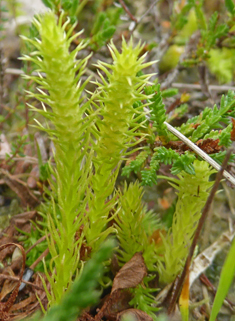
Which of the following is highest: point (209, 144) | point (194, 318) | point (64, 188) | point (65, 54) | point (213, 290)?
point (65, 54)

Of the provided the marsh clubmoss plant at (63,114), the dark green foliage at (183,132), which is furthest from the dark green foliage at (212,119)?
the marsh clubmoss plant at (63,114)

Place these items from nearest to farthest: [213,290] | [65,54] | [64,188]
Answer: [65,54] < [64,188] < [213,290]

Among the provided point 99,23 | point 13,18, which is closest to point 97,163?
point 99,23

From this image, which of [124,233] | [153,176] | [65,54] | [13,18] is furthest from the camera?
[13,18]

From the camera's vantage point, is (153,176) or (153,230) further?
(153,230)

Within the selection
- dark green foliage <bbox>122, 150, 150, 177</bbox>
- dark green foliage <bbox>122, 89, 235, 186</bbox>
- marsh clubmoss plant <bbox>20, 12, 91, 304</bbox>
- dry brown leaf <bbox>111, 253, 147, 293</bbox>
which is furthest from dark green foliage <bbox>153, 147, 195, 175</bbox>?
dry brown leaf <bbox>111, 253, 147, 293</bbox>

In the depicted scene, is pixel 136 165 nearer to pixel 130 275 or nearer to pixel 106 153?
pixel 106 153

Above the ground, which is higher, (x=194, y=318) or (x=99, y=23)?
(x=99, y=23)

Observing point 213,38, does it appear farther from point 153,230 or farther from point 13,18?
point 13,18

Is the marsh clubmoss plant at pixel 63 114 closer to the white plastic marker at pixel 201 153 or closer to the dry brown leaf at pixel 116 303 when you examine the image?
the dry brown leaf at pixel 116 303
